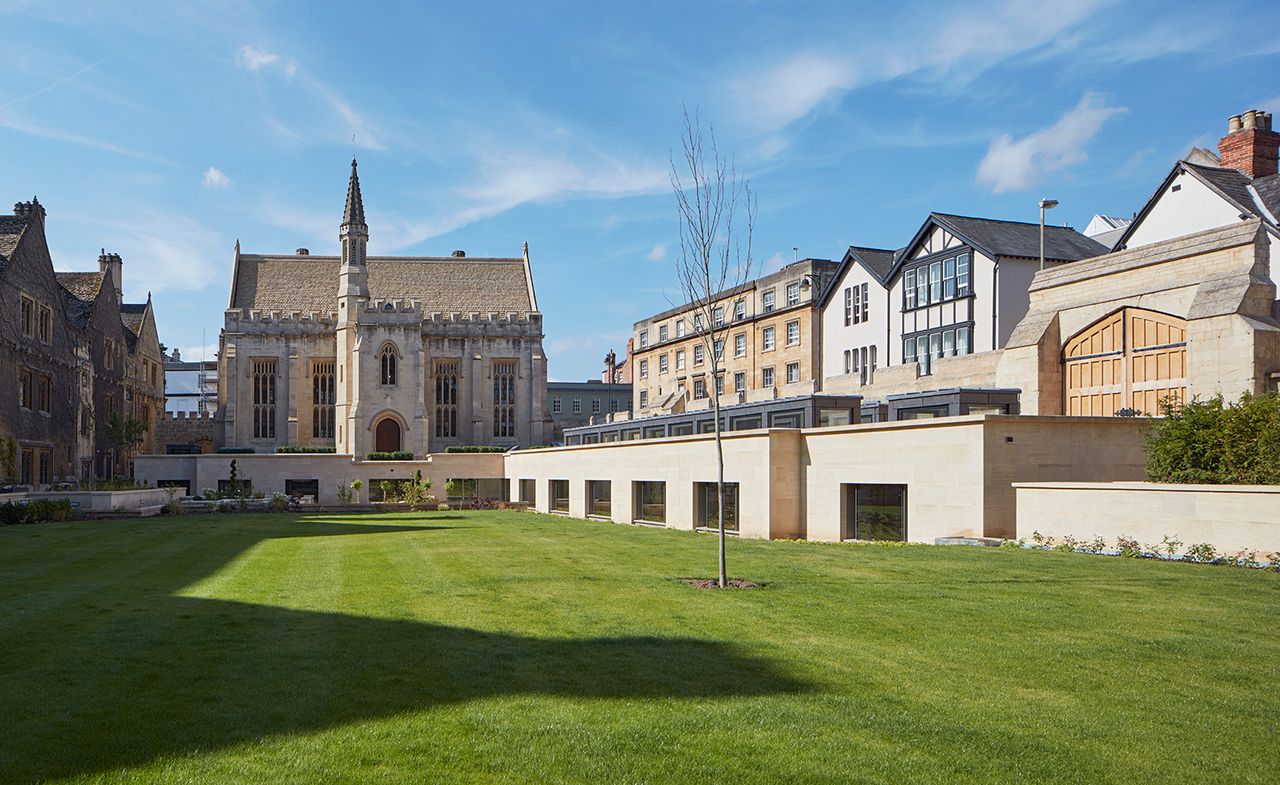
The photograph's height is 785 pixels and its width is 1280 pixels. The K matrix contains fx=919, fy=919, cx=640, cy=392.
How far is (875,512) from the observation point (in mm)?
25172

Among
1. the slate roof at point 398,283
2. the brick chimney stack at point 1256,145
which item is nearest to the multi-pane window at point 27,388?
the slate roof at point 398,283

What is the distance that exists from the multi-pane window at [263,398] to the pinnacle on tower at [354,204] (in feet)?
42.8

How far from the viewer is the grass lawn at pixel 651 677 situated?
7.12 meters

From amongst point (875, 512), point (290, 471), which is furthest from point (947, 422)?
point (290, 471)

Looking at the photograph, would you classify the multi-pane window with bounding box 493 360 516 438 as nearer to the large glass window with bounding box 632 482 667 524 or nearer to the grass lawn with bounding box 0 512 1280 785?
the large glass window with bounding box 632 482 667 524

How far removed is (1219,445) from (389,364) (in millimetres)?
55835

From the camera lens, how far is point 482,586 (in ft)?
51.8

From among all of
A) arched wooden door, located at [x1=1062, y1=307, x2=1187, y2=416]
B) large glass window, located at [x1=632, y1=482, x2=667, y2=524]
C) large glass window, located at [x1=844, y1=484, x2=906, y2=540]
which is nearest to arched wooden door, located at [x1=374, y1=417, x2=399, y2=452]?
large glass window, located at [x1=632, y1=482, x2=667, y2=524]

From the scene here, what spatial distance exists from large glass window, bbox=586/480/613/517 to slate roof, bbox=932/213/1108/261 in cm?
2000

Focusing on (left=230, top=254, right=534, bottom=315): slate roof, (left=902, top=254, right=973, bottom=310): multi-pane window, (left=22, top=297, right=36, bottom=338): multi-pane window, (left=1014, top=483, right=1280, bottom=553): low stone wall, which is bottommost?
(left=1014, top=483, right=1280, bottom=553): low stone wall

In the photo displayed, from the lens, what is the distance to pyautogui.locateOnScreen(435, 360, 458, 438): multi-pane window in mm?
73438

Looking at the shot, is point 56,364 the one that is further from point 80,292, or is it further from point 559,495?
point 559,495

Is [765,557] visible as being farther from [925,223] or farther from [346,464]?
[346,464]

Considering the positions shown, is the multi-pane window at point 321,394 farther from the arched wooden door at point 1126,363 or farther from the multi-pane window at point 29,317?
the arched wooden door at point 1126,363
